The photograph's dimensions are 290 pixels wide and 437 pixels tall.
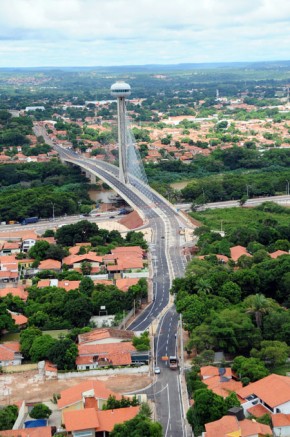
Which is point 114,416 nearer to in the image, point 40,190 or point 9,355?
point 9,355

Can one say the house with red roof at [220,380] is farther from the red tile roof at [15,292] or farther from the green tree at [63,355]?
the red tile roof at [15,292]

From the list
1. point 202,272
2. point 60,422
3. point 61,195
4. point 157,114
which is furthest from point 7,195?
point 157,114

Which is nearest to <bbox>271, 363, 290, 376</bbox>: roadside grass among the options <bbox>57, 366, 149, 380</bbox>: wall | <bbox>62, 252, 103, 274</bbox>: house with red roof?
<bbox>57, 366, 149, 380</bbox>: wall

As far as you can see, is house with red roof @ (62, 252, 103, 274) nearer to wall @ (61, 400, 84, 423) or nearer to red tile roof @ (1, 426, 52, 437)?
wall @ (61, 400, 84, 423)

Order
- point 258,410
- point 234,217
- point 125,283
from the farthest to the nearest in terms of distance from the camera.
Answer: point 234,217, point 125,283, point 258,410

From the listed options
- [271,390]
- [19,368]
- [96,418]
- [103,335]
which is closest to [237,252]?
[103,335]

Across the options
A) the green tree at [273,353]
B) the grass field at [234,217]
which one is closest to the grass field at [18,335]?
the green tree at [273,353]
